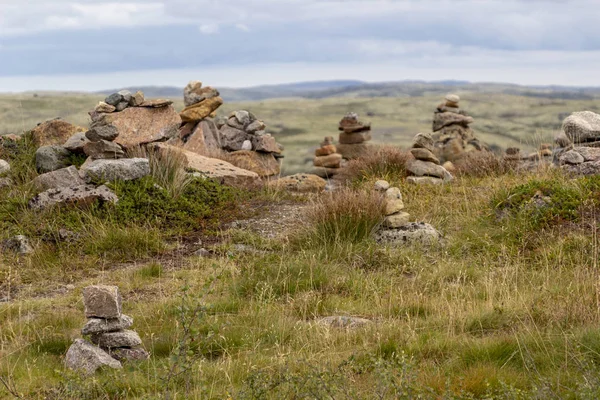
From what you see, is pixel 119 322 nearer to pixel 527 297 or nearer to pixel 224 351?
pixel 224 351

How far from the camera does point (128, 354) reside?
22.4ft

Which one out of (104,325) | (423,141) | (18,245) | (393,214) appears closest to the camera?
(104,325)

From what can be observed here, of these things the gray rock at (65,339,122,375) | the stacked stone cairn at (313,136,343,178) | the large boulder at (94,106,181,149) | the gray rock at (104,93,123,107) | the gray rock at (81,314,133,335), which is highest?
the gray rock at (104,93,123,107)

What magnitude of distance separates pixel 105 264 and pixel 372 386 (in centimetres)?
580

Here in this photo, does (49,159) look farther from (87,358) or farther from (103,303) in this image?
(87,358)

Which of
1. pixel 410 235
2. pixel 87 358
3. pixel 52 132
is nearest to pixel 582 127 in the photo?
pixel 410 235

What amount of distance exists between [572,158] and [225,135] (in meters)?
9.41

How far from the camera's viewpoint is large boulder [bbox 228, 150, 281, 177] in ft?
63.3

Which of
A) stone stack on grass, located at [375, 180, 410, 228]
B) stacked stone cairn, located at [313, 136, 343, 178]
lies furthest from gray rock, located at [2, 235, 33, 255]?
stacked stone cairn, located at [313, 136, 343, 178]

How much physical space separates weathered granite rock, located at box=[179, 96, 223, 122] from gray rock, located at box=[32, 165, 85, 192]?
271 inches

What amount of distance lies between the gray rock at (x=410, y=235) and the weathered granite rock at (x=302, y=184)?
5.79 meters

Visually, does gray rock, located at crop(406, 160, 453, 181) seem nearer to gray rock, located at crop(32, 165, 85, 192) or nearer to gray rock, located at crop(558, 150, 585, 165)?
gray rock, located at crop(558, 150, 585, 165)

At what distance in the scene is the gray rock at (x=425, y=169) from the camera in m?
16.5

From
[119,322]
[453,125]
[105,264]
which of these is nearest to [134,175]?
[105,264]
